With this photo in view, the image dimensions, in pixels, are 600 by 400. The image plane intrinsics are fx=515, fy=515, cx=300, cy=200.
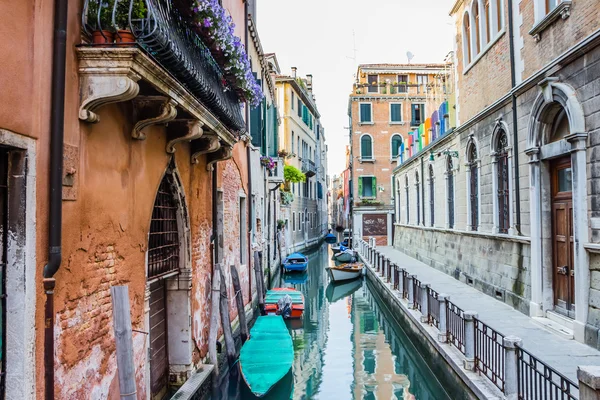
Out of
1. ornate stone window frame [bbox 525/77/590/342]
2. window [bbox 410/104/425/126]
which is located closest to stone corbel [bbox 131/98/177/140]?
ornate stone window frame [bbox 525/77/590/342]

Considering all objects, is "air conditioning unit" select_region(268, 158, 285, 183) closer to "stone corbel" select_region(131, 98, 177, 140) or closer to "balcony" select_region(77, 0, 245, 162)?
"balcony" select_region(77, 0, 245, 162)

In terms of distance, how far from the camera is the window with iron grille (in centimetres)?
589

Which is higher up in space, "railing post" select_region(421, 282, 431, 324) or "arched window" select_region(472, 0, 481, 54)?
"arched window" select_region(472, 0, 481, 54)

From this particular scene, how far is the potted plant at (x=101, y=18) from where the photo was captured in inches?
149

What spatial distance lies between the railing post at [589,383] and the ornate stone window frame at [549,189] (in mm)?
3349

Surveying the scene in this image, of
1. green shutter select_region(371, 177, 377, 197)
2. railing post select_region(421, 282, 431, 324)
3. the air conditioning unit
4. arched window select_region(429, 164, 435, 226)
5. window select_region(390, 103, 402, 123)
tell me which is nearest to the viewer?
railing post select_region(421, 282, 431, 324)

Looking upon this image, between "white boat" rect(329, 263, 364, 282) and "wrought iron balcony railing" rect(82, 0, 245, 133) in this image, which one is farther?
"white boat" rect(329, 263, 364, 282)

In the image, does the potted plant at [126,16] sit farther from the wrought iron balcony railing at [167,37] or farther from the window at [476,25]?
the window at [476,25]

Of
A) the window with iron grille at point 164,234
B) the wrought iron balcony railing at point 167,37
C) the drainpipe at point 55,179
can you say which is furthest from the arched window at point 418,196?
the drainpipe at point 55,179

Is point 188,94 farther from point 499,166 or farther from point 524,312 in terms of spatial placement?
point 499,166

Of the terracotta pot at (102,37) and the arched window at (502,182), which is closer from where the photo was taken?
the terracotta pot at (102,37)

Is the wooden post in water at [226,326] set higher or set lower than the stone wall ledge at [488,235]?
lower

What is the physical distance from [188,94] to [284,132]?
84.6 feet

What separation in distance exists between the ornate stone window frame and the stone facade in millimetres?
14
